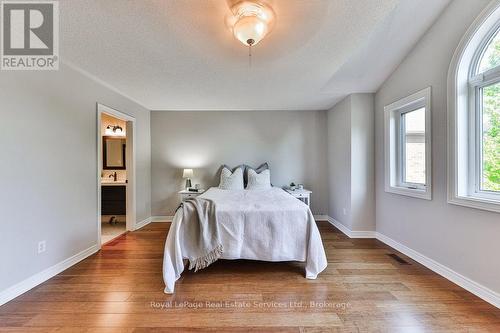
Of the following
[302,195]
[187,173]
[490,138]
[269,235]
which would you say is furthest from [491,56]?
[187,173]

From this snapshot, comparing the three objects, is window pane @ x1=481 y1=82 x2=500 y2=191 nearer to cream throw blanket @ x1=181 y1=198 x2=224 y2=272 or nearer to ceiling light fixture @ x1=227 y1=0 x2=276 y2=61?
ceiling light fixture @ x1=227 y1=0 x2=276 y2=61

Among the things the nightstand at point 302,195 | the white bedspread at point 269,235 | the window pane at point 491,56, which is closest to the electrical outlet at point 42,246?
the white bedspread at point 269,235

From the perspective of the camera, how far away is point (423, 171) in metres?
2.75

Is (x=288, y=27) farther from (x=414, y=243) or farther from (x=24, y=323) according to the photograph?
(x=24, y=323)

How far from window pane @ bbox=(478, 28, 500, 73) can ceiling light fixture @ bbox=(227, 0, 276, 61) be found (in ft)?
6.49

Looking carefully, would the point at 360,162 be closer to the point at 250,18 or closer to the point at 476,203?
the point at 476,203

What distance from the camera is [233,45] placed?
7.70 feet

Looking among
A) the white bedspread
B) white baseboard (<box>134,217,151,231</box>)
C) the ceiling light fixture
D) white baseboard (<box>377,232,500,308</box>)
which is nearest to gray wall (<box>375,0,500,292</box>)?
white baseboard (<box>377,232,500,308</box>)

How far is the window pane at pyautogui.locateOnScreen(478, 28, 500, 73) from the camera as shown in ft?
6.28

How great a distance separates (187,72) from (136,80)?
78 centimetres

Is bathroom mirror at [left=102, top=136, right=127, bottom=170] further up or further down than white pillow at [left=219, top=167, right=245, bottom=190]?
further up

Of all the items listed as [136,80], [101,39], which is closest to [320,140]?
[136,80]

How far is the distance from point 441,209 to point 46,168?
13.5 feet

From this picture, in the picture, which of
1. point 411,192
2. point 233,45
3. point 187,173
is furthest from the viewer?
point 187,173
